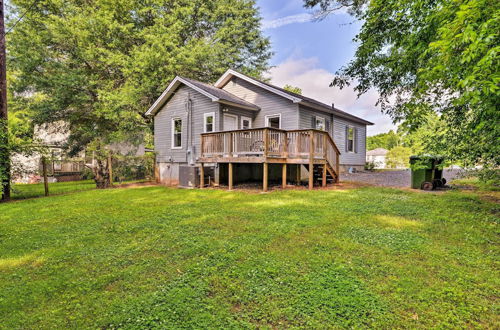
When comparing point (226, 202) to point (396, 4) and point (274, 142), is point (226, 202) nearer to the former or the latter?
point (274, 142)

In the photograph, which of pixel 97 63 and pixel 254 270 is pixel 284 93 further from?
pixel 97 63

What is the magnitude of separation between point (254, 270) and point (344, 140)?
47.6 feet

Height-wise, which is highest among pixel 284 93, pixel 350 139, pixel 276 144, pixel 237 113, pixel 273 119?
pixel 284 93

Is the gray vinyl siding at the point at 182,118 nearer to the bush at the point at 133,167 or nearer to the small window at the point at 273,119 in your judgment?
the bush at the point at 133,167

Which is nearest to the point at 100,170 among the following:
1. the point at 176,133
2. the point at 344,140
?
the point at 176,133

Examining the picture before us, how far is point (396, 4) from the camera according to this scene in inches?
206

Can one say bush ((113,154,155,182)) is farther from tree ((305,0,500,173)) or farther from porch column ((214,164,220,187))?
tree ((305,0,500,173))

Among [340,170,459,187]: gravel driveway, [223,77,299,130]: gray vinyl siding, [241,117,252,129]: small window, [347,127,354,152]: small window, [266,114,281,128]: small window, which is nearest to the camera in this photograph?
[340,170,459,187]: gravel driveway

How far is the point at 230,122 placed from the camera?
12.4 metres

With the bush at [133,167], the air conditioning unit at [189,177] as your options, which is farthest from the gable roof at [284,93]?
the bush at [133,167]

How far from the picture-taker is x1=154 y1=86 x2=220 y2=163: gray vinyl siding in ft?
40.4

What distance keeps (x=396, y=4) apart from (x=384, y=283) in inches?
218

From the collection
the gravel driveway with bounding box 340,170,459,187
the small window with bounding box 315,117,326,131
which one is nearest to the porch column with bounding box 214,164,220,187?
the small window with bounding box 315,117,326,131

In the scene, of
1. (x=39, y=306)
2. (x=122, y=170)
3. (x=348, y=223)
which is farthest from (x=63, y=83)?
(x=348, y=223)
